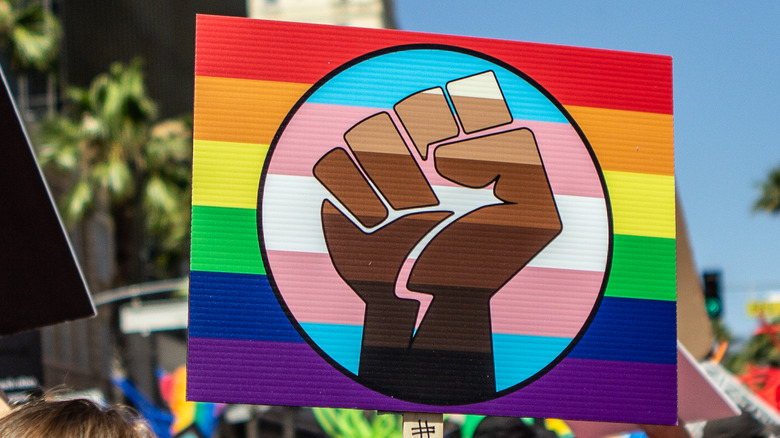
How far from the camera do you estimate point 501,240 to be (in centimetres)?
302

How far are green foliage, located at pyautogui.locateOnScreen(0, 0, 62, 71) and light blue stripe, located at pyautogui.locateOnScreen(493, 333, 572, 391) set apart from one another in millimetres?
20054

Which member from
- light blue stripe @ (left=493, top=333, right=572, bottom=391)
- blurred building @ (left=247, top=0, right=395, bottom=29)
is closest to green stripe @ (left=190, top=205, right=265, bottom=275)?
light blue stripe @ (left=493, top=333, right=572, bottom=391)

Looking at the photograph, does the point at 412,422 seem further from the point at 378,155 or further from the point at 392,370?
the point at 378,155

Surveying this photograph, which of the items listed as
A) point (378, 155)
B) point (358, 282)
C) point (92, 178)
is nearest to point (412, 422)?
point (358, 282)

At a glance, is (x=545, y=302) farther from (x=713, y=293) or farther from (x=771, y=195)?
(x=771, y=195)

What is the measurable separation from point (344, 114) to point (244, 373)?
31.1 inches

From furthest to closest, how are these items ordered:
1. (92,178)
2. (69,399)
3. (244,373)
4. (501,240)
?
(92,178), (501,240), (244,373), (69,399)

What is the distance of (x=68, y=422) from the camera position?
1.68m

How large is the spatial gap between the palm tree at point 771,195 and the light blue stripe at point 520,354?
51.7 meters

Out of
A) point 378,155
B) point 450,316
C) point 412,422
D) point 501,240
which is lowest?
point 412,422

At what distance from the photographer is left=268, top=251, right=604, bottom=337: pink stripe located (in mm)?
2893

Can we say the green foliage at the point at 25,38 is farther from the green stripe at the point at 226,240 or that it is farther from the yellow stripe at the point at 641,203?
the yellow stripe at the point at 641,203

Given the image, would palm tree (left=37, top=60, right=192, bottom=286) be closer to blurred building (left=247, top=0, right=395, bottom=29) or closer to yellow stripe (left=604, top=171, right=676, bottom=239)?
yellow stripe (left=604, top=171, right=676, bottom=239)

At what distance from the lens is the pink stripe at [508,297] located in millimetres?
2893
